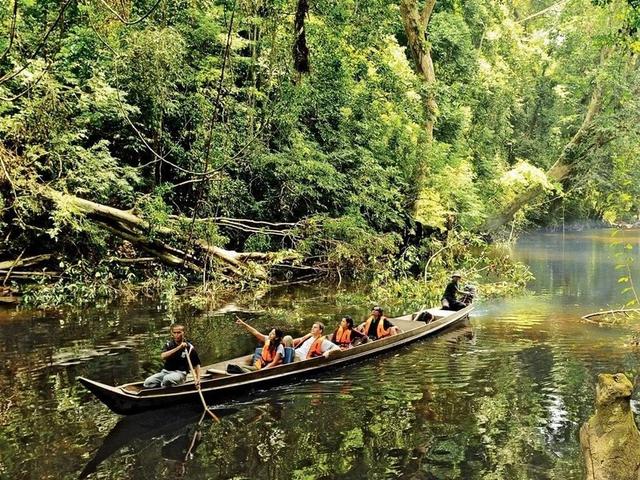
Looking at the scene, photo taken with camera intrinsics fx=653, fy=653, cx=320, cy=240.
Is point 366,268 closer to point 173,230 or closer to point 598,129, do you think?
point 173,230

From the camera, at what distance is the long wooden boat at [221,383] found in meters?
8.74

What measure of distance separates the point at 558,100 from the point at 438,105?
18.0m

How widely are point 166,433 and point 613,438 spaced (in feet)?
18.9

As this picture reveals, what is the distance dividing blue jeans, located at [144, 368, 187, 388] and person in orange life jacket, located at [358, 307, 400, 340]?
16.3ft

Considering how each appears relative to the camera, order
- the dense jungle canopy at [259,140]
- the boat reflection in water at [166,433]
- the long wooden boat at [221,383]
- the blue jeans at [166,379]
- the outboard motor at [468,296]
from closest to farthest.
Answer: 1. the boat reflection in water at [166,433]
2. the long wooden boat at [221,383]
3. the blue jeans at [166,379]
4. the dense jungle canopy at [259,140]
5. the outboard motor at [468,296]

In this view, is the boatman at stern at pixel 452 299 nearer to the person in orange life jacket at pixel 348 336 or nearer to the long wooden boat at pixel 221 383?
the long wooden boat at pixel 221 383

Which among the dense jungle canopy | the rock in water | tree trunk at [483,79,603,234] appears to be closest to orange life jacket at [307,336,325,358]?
the dense jungle canopy

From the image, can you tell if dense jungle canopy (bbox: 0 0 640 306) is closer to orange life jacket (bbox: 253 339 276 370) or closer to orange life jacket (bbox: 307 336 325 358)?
orange life jacket (bbox: 307 336 325 358)

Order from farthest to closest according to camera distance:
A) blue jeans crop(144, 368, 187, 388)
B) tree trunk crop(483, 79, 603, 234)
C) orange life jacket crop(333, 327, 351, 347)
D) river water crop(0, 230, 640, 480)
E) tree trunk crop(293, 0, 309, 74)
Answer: tree trunk crop(483, 79, 603, 234)
orange life jacket crop(333, 327, 351, 347)
blue jeans crop(144, 368, 187, 388)
river water crop(0, 230, 640, 480)
tree trunk crop(293, 0, 309, 74)

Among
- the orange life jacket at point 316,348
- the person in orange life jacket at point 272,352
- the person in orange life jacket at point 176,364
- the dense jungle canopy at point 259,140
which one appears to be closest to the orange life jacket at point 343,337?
the orange life jacket at point 316,348

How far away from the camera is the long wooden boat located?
8742mm

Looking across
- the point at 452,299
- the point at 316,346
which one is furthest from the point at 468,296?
the point at 316,346

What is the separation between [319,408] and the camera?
9.80 meters

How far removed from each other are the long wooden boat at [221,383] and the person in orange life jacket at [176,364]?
16 centimetres
